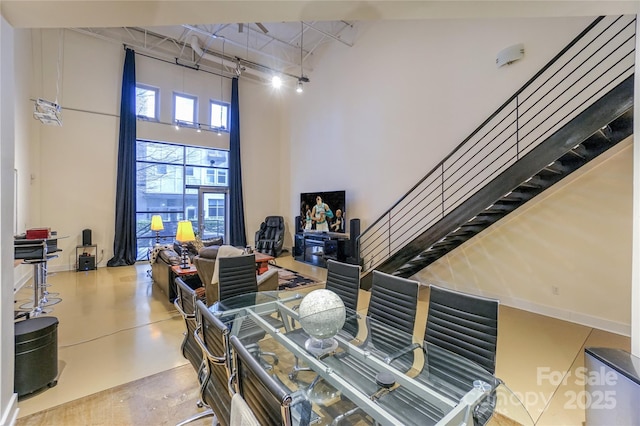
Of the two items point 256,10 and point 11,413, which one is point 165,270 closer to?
point 11,413

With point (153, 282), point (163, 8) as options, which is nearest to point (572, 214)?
point (163, 8)

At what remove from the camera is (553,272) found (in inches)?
150

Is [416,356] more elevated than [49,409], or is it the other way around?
[416,356]

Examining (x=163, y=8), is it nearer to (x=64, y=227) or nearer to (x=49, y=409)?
(x=49, y=409)

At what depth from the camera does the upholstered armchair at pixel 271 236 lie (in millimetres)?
8047

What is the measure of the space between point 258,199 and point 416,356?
7716 millimetres

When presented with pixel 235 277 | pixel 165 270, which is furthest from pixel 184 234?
pixel 235 277

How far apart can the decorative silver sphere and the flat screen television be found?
16.0ft

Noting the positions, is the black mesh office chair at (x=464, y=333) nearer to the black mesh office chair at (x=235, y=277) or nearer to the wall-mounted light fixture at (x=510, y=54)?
the black mesh office chair at (x=235, y=277)

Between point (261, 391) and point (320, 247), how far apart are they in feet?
19.2

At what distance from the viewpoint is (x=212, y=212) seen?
27.7 feet

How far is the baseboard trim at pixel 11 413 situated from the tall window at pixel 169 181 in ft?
18.9

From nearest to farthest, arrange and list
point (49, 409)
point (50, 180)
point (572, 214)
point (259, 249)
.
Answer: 1. point (49, 409)
2. point (572, 214)
3. point (50, 180)
4. point (259, 249)

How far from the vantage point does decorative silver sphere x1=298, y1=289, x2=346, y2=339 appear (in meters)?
1.77
